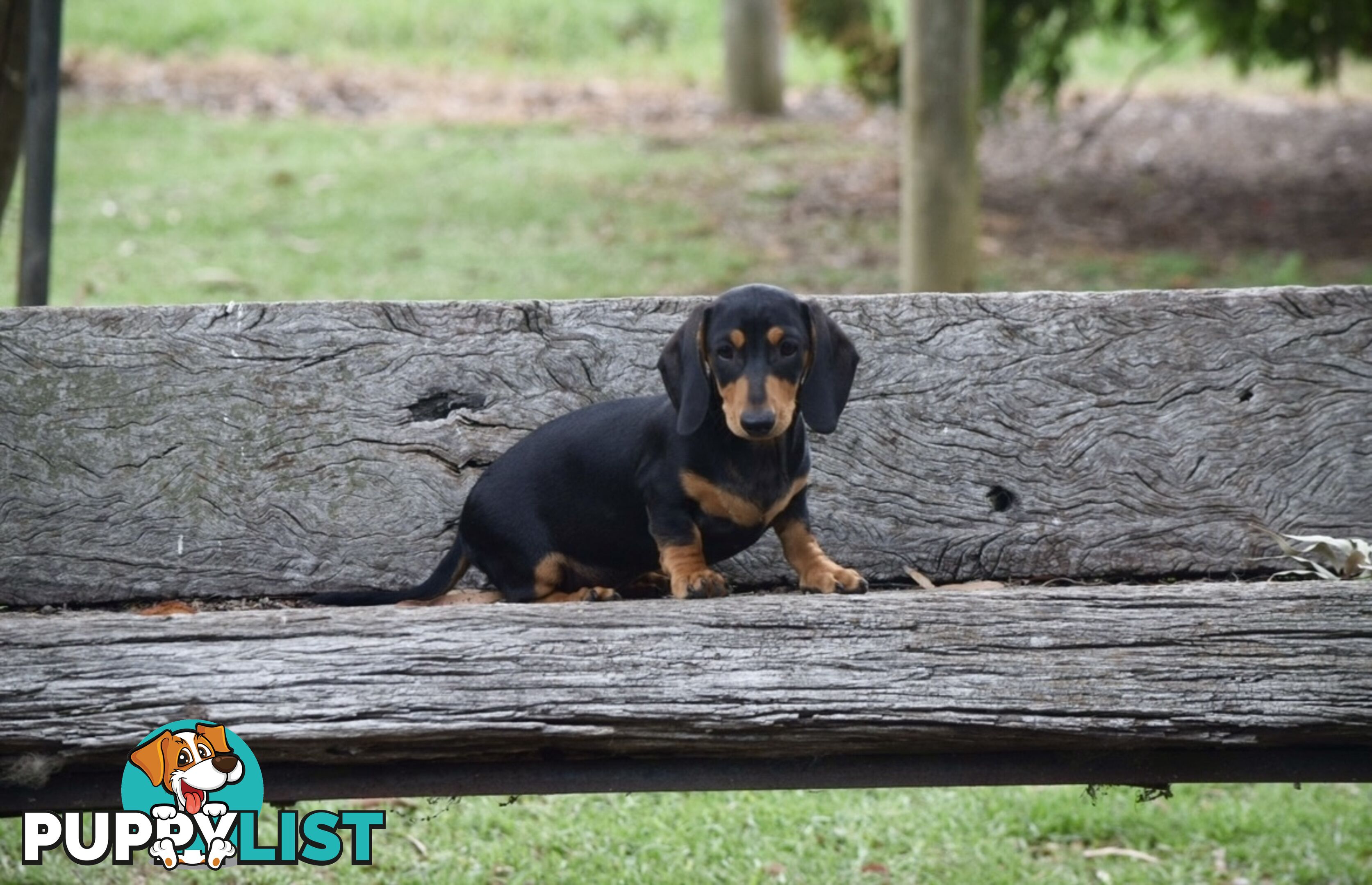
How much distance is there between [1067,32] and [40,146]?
7226mm

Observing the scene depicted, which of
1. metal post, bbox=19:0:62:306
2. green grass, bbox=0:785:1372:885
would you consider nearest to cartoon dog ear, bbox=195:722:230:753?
green grass, bbox=0:785:1372:885


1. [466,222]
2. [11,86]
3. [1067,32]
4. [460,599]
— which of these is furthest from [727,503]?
[1067,32]

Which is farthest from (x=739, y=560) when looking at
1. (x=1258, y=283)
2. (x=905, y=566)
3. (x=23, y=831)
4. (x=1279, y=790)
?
(x=1258, y=283)

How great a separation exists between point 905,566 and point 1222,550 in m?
0.87

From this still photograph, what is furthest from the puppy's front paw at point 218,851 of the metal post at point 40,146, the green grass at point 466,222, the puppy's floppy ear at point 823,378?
the green grass at point 466,222

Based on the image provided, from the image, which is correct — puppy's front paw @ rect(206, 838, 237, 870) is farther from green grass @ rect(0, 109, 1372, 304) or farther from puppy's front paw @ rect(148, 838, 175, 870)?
green grass @ rect(0, 109, 1372, 304)

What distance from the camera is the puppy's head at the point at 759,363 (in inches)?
122

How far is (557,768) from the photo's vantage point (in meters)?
2.80

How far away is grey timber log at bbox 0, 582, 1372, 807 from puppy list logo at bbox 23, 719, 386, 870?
48mm

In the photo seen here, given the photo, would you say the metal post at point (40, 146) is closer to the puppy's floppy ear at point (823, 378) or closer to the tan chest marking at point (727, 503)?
the tan chest marking at point (727, 503)

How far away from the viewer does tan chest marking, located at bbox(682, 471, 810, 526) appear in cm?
326

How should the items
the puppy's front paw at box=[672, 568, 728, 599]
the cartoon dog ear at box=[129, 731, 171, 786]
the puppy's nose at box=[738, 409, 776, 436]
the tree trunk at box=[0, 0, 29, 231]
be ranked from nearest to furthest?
the cartoon dog ear at box=[129, 731, 171, 786]
the puppy's nose at box=[738, 409, 776, 436]
the puppy's front paw at box=[672, 568, 728, 599]
the tree trunk at box=[0, 0, 29, 231]

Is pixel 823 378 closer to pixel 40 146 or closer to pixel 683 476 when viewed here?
pixel 683 476

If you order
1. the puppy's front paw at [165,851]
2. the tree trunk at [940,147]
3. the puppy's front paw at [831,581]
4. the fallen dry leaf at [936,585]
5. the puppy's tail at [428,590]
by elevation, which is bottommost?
the puppy's front paw at [165,851]
